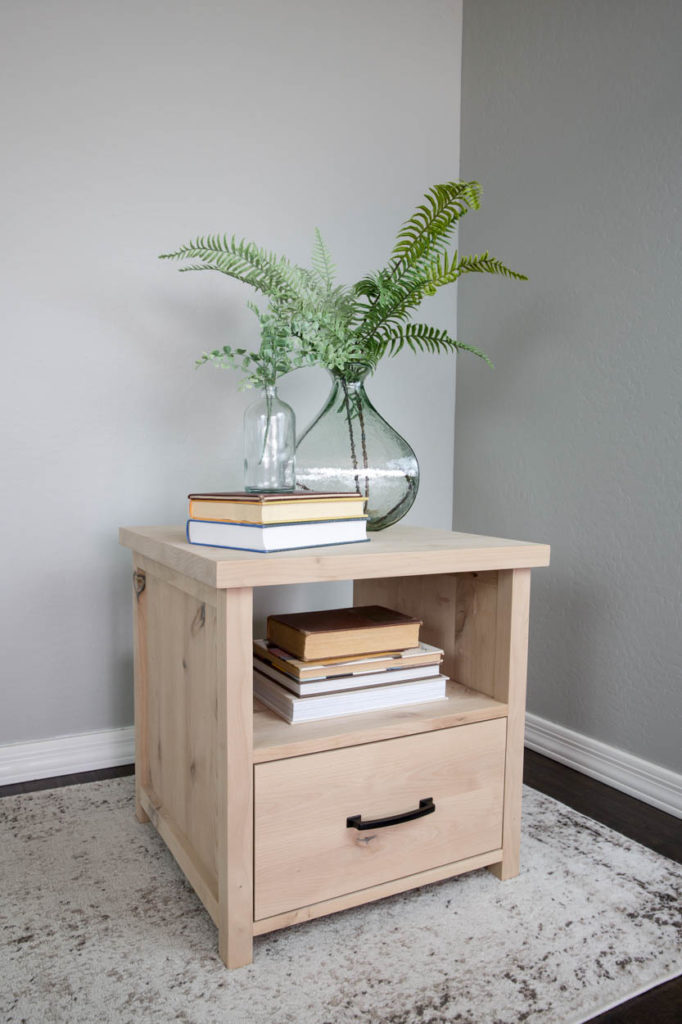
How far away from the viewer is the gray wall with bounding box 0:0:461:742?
154 centimetres

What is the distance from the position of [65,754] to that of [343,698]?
860 mm

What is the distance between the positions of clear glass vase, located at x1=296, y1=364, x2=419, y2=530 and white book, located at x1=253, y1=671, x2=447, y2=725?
1.14ft

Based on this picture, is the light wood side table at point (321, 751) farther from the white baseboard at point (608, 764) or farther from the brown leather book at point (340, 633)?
the white baseboard at point (608, 764)

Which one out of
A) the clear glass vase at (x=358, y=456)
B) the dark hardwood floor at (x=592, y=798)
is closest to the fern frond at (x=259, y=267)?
the clear glass vase at (x=358, y=456)

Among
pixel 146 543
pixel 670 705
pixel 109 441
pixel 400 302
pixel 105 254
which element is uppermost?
pixel 105 254

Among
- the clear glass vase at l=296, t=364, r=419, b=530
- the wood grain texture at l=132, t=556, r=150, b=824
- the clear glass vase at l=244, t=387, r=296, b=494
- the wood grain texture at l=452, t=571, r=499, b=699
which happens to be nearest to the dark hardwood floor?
the wood grain texture at l=132, t=556, r=150, b=824

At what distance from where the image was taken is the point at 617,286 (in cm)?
156

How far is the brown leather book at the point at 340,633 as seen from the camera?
109 cm

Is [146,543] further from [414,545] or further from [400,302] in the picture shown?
[400,302]

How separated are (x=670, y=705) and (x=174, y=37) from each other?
1857mm

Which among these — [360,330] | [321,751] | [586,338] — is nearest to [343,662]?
[321,751]

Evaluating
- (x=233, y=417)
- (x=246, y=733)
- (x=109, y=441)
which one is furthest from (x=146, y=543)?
(x=233, y=417)

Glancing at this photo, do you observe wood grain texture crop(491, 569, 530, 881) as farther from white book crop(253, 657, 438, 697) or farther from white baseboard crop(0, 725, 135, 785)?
white baseboard crop(0, 725, 135, 785)

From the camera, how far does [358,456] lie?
53.7 inches
